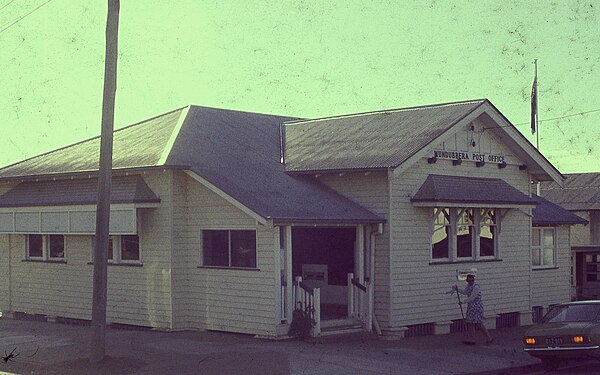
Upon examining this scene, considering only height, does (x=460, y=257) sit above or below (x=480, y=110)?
below

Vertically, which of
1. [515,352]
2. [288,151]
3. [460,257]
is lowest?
[515,352]

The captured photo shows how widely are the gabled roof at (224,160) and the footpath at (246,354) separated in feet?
10.1

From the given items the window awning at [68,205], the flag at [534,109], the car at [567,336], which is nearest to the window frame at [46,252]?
the window awning at [68,205]

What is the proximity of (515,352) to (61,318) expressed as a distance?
1299cm

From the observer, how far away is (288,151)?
2831 centimetres

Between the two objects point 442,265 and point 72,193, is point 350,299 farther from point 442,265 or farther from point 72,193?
point 72,193

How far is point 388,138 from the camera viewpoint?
26.5 m

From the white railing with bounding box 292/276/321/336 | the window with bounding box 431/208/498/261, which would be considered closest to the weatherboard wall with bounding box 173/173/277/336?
the white railing with bounding box 292/276/321/336

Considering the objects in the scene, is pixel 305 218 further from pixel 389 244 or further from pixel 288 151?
pixel 288 151

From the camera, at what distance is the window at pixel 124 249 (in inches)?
1013

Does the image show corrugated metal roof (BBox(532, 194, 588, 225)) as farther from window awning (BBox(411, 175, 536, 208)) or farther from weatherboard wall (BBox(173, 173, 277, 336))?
weatherboard wall (BBox(173, 173, 277, 336))

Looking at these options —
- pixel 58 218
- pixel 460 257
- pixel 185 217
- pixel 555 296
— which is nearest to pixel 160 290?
pixel 185 217

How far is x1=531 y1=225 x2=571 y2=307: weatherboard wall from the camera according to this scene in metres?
31.9

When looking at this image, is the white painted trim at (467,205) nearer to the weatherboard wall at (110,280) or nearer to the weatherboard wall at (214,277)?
the weatherboard wall at (214,277)
